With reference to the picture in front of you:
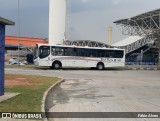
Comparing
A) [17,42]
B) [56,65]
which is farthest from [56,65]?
[17,42]

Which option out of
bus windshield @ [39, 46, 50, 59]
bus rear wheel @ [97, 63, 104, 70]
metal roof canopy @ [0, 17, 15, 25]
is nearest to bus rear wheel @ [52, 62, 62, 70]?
bus windshield @ [39, 46, 50, 59]

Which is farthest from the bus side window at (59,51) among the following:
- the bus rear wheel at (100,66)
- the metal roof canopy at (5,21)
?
the metal roof canopy at (5,21)

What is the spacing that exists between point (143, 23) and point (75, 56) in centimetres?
2038

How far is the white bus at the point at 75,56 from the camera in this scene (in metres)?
39.1

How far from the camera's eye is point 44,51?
39031 mm

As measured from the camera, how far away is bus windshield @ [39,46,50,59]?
127 feet

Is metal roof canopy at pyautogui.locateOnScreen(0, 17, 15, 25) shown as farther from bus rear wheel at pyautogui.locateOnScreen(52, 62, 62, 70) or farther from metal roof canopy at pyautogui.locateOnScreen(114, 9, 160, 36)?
metal roof canopy at pyautogui.locateOnScreen(114, 9, 160, 36)

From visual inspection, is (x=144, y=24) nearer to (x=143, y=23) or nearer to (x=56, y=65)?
(x=143, y=23)

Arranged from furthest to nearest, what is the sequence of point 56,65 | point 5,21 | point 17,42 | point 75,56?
1. point 17,42
2. point 75,56
3. point 56,65
4. point 5,21

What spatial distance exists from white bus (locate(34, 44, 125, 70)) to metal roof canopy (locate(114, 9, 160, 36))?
427 inches

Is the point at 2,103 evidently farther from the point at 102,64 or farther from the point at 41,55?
the point at 102,64

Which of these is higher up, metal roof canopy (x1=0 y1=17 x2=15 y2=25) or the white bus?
metal roof canopy (x1=0 y1=17 x2=15 y2=25)

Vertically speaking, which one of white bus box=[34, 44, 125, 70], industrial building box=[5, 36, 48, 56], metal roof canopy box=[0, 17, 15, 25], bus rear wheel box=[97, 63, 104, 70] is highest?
industrial building box=[5, 36, 48, 56]

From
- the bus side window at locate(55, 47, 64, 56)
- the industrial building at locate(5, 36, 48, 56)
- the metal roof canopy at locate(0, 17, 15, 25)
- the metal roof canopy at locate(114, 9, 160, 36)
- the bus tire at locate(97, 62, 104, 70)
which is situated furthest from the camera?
the industrial building at locate(5, 36, 48, 56)
